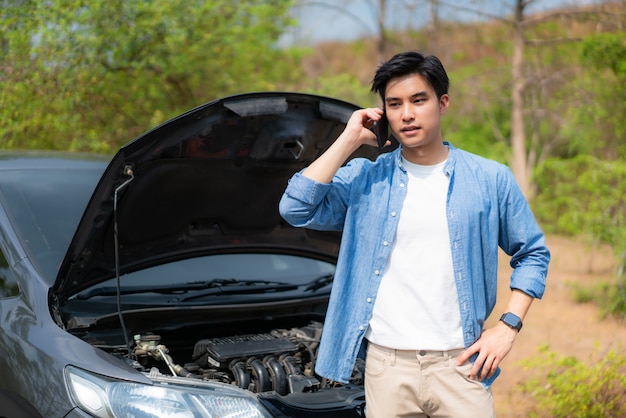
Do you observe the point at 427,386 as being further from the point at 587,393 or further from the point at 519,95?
the point at 519,95

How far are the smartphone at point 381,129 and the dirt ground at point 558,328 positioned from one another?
2.54 m

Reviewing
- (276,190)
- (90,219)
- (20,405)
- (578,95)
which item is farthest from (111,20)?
(578,95)

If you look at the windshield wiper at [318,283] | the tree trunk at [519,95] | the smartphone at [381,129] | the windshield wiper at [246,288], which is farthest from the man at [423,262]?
the tree trunk at [519,95]

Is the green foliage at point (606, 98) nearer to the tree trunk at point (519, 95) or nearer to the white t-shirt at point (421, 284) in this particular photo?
the tree trunk at point (519, 95)

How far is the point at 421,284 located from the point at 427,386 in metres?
0.34

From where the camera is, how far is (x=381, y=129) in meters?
2.62

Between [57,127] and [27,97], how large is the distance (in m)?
0.38

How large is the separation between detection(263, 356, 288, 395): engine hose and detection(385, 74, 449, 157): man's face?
Answer: 3.96 ft

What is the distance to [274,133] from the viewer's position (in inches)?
127

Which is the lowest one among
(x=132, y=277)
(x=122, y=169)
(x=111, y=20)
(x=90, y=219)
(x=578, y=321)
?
(x=578, y=321)

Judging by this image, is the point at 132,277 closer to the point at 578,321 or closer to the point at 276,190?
the point at 276,190

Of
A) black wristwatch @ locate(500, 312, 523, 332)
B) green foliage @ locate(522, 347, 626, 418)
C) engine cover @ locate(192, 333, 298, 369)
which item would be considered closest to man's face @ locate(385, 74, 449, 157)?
black wristwatch @ locate(500, 312, 523, 332)

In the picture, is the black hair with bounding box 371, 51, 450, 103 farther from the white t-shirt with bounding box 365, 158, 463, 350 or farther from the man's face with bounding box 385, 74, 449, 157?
the white t-shirt with bounding box 365, 158, 463, 350

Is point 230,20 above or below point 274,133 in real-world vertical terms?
above
